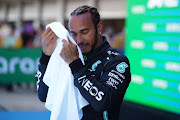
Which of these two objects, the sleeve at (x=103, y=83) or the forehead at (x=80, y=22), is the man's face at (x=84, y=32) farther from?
the sleeve at (x=103, y=83)

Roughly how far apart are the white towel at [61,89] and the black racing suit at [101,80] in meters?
0.08

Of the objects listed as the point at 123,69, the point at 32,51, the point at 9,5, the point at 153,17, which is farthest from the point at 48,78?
the point at 9,5

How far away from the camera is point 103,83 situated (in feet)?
4.99

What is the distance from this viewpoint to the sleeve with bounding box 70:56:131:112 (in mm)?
1459

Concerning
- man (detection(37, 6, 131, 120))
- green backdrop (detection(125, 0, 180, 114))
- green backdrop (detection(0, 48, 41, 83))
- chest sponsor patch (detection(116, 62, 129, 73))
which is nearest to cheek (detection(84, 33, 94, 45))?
man (detection(37, 6, 131, 120))

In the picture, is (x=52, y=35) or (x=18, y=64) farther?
(x=18, y=64)

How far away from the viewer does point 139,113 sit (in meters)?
2.78

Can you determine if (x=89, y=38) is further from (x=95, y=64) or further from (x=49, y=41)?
(x=49, y=41)

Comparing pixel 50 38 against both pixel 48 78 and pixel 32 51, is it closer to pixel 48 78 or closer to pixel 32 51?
pixel 48 78

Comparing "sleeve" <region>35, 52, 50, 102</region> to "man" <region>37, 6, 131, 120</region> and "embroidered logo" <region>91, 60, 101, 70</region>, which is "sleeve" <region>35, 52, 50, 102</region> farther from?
"embroidered logo" <region>91, 60, 101, 70</region>

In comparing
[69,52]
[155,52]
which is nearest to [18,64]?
[155,52]

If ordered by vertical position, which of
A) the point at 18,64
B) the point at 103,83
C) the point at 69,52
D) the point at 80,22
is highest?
the point at 80,22

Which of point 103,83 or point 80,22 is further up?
point 80,22

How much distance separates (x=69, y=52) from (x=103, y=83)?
282mm
